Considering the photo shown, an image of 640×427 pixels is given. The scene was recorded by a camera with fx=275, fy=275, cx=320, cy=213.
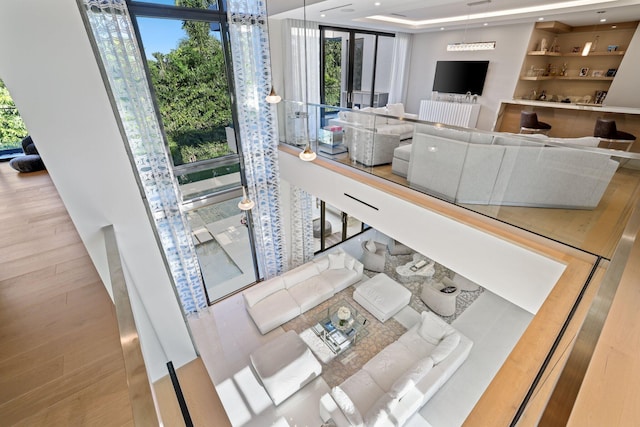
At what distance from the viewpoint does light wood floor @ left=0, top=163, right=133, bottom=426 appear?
1.38 metres

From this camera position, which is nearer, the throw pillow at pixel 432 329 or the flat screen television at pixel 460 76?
the throw pillow at pixel 432 329

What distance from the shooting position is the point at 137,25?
3.65 metres

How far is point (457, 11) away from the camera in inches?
213

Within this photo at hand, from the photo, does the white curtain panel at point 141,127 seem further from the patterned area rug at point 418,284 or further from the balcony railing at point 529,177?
the patterned area rug at point 418,284

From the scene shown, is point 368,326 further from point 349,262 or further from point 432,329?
point 349,262

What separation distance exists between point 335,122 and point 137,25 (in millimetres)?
3056

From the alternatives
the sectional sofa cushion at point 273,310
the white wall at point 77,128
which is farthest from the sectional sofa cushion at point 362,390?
the white wall at point 77,128

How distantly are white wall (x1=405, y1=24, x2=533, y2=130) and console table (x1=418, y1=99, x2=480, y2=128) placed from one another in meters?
0.20

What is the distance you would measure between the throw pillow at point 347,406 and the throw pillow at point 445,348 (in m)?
1.44

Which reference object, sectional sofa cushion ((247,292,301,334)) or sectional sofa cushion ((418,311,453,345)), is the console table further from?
sectional sofa cushion ((247,292,301,334))

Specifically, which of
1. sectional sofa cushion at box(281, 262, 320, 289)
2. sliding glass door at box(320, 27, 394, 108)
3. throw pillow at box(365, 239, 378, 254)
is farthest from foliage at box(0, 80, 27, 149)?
throw pillow at box(365, 239, 378, 254)

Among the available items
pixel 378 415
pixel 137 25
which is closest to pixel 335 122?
pixel 137 25

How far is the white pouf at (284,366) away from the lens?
158 inches

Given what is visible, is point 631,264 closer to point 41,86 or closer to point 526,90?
point 41,86
